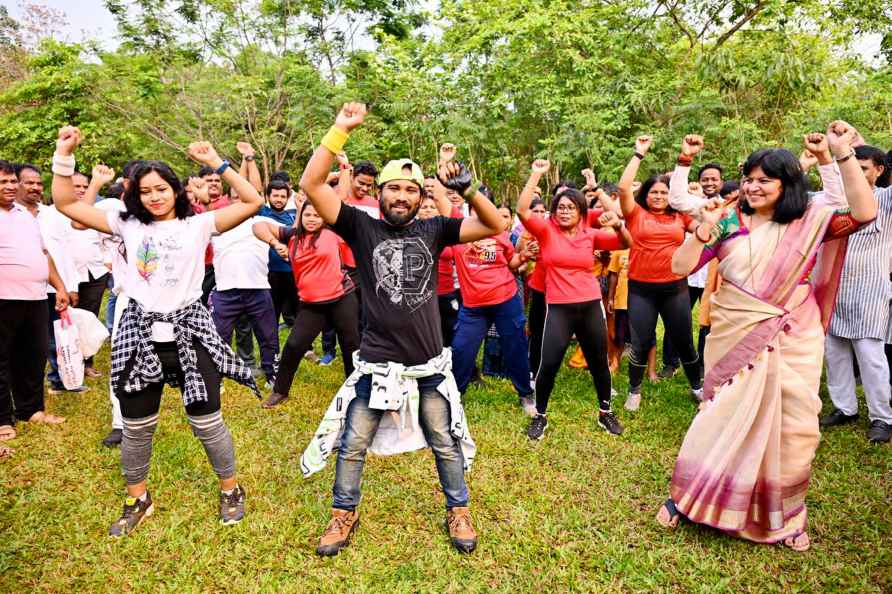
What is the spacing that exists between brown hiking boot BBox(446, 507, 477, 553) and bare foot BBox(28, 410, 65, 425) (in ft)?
13.4

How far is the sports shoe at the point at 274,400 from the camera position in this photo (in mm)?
5758

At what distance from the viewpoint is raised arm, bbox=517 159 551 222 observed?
14.7ft

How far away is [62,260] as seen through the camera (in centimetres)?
597

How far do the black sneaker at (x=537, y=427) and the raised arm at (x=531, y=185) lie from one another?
1.82 meters

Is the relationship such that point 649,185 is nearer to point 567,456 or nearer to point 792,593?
point 567,456

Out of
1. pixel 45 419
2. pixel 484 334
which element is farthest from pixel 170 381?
pixel 484 334

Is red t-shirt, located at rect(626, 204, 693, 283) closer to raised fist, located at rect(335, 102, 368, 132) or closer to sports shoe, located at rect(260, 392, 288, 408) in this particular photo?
raised fist, located at rect(335, 102, 368, 132)

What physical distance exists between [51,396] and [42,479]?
2143mm

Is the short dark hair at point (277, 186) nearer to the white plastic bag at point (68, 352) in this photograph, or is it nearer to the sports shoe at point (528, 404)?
the white plastic bag at point (68, 352)

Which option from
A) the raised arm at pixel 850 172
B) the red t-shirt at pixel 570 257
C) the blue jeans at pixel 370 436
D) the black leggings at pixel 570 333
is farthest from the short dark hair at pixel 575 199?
the blue jeans at pixel 370 436

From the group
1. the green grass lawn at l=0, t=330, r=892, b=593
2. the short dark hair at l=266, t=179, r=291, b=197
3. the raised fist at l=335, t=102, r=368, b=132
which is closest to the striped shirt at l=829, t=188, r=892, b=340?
the green grass lawn at l=0, t=330, r=892, b=593

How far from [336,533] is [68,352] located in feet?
11.0

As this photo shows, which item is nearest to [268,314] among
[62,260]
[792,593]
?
[62,260]

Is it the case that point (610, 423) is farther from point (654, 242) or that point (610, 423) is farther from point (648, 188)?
point (648, 188)
